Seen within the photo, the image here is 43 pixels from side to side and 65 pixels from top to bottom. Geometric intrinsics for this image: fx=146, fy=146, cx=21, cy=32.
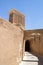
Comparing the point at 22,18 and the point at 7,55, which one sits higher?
the point at 22,18

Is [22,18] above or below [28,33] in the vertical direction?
above

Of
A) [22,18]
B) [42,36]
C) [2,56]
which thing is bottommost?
[2,56]

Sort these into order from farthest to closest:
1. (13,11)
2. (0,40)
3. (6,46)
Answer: (13,11) → (6,46) → (0,40)

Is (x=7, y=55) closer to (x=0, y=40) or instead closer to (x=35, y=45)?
(x=0, y=40)

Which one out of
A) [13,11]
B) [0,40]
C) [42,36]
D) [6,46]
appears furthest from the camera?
[42,36]

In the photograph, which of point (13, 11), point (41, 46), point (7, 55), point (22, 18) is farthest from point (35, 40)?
point (7, 55)

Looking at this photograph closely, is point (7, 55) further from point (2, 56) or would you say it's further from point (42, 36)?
point (42, 36)

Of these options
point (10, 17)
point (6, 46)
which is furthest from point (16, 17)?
point (6, 46)

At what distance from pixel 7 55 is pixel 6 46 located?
13.1 inches

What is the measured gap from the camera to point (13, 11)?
1452 centimetres

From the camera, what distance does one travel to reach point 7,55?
5.15 meters

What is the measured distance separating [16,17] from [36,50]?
4.25m

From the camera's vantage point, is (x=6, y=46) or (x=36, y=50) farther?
(x=36, y=50)

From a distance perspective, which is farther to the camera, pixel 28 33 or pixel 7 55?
pixel 28 33
